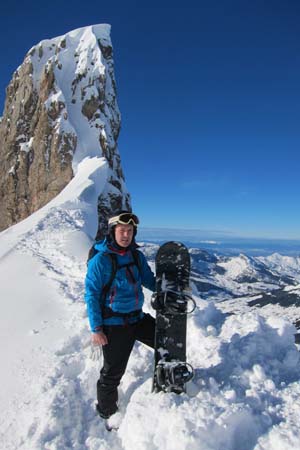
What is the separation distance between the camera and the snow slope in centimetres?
366

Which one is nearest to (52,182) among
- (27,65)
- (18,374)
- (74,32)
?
(27,65)

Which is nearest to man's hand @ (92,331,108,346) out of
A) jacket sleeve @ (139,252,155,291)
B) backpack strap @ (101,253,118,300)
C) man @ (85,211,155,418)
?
man @ (85,211,155,418)

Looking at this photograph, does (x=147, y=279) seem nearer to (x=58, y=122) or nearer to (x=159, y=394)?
(x=159, y=394)

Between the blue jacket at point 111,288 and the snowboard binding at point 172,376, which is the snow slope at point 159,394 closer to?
the snowboard binding at point 172,376

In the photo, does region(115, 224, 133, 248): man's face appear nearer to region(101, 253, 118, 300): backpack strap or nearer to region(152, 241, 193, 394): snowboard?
region(101, 253, 118, 300): backpack strap

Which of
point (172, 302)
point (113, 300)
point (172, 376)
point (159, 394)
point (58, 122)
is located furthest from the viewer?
point (58, 122)

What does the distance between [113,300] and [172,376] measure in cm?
121

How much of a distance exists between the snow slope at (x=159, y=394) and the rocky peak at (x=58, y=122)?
36.8m

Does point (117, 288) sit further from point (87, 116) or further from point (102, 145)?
point (87, 116)

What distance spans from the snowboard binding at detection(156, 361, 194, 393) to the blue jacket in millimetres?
749

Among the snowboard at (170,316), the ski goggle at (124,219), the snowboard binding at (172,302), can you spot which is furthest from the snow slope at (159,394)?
the ski goggle at (124,219)

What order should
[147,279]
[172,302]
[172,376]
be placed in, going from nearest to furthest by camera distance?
[172,376] < [172,302] < [147,279]

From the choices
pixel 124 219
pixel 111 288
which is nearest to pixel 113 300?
pixel 111 288

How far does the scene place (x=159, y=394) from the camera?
4.29m
